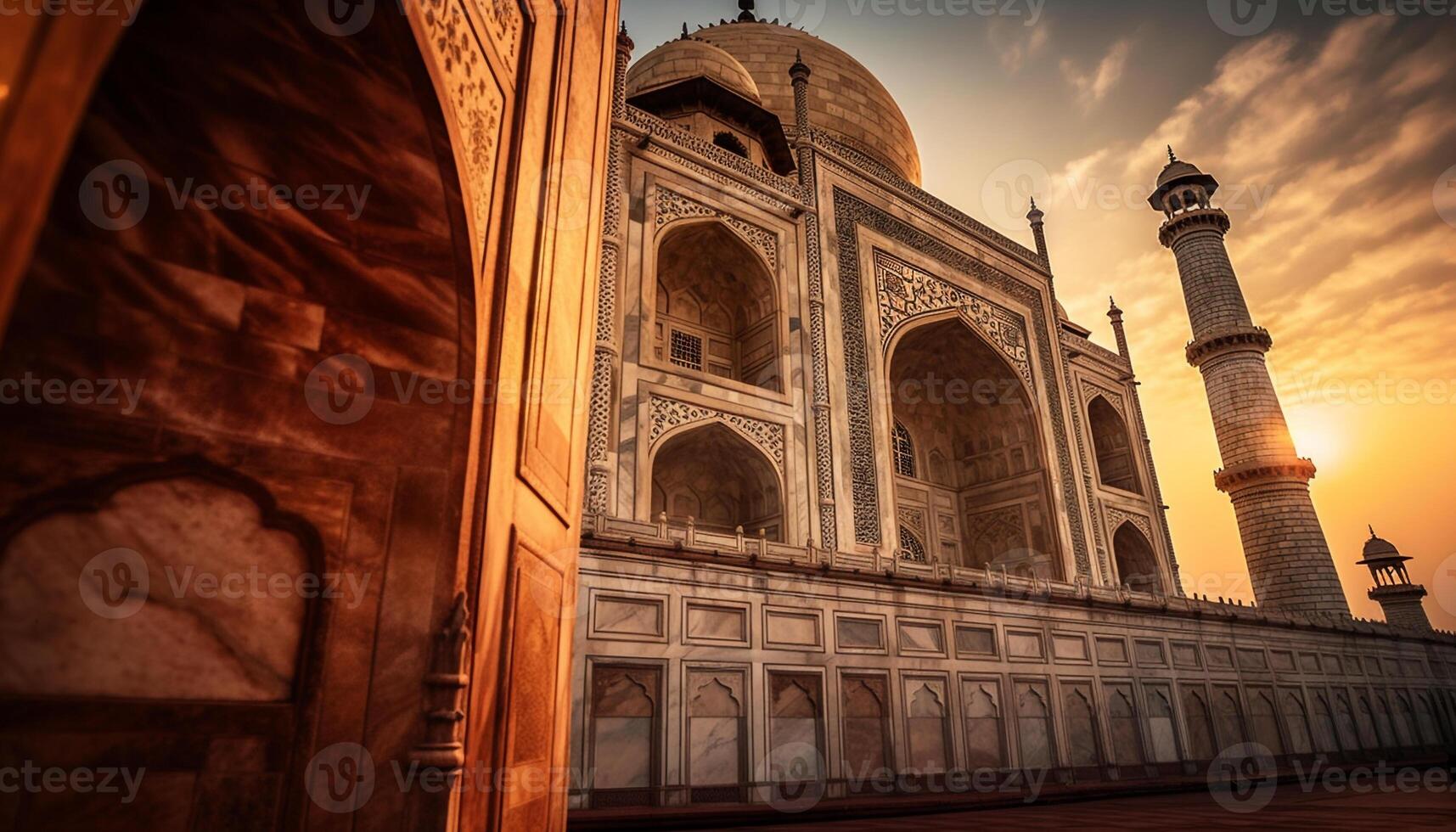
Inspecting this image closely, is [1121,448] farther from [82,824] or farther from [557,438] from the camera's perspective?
[82,824]

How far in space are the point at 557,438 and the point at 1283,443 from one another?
64.1ft

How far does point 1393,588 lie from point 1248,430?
947cm

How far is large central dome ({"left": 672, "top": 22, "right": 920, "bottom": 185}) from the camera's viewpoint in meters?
16.7

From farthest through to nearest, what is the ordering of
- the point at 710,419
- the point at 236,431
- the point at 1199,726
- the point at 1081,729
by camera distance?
1. the point at 710,419
2. the point at 1199,726
3. the point at 1081,729
4. the point at 236,431

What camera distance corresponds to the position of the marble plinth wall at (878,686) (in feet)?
18.6

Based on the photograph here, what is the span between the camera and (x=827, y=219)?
12336 millimetres

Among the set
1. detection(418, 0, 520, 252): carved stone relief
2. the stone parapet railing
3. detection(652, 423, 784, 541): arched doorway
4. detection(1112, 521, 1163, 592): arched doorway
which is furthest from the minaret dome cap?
detection(418, 0, 520, 252): carved stone relief

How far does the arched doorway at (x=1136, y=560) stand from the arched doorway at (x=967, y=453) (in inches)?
133

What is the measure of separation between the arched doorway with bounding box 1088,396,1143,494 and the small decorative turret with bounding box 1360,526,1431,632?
11.0 meters

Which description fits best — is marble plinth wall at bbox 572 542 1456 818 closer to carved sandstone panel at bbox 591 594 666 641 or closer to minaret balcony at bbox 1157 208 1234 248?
carved sandstone panel at bbox 591 594 666 641

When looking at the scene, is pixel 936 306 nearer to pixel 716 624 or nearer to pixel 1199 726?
pixel 1199 726

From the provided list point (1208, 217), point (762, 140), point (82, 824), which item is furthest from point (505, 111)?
point (1208, 217)

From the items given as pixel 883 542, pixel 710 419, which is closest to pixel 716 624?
pixel 710 419

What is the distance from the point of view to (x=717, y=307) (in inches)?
479
